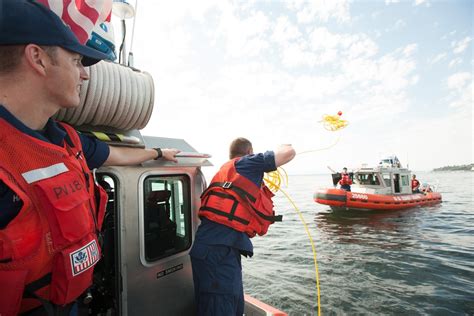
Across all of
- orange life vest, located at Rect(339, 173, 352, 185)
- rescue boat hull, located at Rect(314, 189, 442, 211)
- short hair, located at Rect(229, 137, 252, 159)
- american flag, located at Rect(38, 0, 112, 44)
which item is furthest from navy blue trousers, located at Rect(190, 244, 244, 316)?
orange life vest, located at Rect(339, 173, 352, 185)

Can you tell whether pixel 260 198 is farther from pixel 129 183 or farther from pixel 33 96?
pixel 33 96

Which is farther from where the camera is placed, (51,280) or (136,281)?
(136,281)

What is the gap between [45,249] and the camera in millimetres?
1084

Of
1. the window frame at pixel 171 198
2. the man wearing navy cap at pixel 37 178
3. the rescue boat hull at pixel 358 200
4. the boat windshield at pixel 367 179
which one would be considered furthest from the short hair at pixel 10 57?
the boat windshield at pixel 367 179

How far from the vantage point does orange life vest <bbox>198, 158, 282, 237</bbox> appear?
2562mm

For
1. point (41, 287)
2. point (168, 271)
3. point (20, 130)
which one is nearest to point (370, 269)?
point (168, 271)

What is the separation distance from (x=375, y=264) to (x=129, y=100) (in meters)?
9.23

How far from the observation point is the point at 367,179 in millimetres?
18609

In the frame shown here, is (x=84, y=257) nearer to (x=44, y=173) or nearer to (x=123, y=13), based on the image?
(x=44, y=173)

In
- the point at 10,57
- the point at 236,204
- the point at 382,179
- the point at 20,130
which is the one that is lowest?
the point at 382,179

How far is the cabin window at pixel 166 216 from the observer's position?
2.50m

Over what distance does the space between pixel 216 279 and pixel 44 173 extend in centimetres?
176

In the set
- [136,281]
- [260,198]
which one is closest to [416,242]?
[260,198]

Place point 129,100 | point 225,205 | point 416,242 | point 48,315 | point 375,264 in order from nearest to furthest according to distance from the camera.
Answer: point 48,315 < point 129,100 < point 225,205 < point 375,264 < point 416,242
